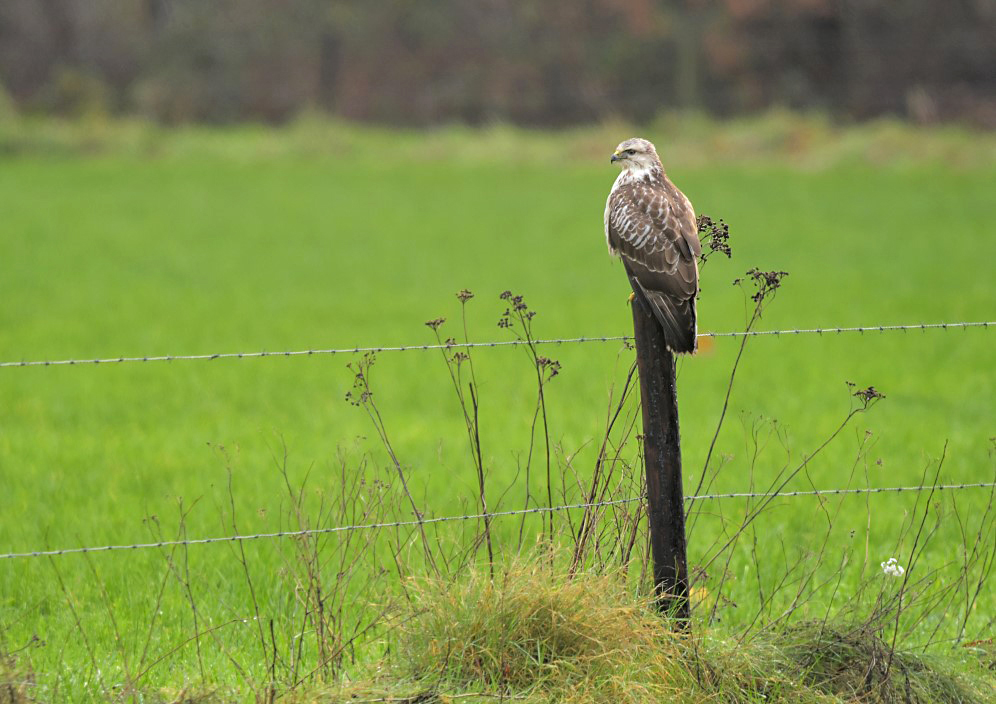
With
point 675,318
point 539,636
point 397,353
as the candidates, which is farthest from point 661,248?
point 397,353

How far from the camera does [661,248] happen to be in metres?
4.36

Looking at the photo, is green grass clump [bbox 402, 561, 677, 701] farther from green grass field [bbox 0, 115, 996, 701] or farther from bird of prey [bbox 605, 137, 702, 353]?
bird of prey [bbox 605, 137, 702, 353]

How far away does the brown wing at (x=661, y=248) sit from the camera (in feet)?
13.4

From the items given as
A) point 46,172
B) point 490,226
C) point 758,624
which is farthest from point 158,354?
point 46,172

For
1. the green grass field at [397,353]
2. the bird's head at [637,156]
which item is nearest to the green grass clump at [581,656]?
the green grass field at [397,353]

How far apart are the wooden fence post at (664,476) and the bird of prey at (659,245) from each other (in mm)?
110

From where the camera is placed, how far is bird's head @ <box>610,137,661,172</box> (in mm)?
5008

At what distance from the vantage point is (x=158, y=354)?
42.3 ft

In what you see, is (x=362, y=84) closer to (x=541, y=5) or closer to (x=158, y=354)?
(x=541, y=5)

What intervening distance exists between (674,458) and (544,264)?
55.0ft

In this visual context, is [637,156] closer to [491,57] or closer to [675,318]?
[675,318]

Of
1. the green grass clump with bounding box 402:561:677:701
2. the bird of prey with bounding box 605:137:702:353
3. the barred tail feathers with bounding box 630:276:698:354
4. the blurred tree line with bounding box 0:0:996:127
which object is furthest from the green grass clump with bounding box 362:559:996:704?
the blurred tree line with bounding box 0:0:996:127

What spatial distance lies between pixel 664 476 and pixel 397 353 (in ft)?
32.4

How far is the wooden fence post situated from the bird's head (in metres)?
1.25
